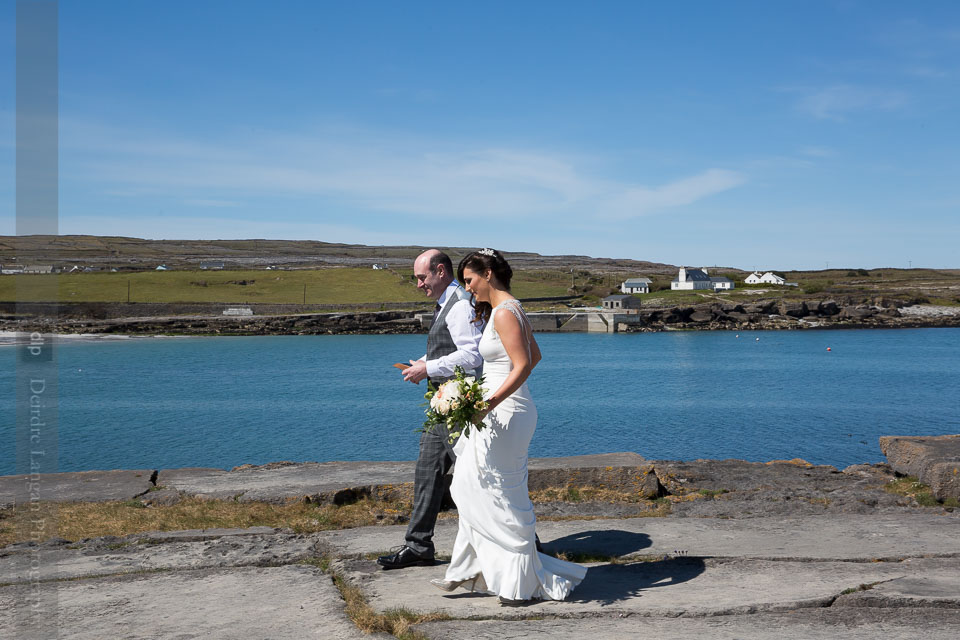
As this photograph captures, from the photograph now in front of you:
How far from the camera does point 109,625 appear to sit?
4.11 metres

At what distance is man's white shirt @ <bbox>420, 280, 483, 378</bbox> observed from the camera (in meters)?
5.12

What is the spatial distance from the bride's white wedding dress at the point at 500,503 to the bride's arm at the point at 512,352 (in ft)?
0.17

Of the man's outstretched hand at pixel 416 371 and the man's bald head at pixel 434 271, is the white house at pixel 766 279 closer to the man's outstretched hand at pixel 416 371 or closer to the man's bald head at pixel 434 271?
the man's bald head at pixel 434 271

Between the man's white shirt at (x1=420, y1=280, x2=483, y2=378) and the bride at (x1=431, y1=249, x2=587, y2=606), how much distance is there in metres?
0.38

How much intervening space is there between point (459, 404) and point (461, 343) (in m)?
0.77

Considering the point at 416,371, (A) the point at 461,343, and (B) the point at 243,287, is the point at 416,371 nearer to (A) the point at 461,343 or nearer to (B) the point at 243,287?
(A) the point at 461,343

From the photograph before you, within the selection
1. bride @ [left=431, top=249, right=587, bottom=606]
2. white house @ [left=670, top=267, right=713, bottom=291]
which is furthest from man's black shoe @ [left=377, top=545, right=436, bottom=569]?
white house @ [left=670, top=267, right=713, bottom=291]

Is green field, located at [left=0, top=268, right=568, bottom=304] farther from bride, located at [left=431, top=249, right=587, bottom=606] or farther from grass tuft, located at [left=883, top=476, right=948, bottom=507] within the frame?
bride, located at [left=431, top=249, right=587, bottom=606]

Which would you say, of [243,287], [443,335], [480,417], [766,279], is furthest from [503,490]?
[766,279]

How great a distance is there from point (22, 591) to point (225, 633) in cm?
163

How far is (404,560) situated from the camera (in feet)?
16.7


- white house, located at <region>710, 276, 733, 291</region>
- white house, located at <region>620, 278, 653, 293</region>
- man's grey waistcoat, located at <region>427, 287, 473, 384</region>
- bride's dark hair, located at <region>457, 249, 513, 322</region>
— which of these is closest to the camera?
bride's dark hair, located at <region>457, 249, 513, 322</region>

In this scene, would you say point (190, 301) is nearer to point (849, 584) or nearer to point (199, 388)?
point (199, 388)

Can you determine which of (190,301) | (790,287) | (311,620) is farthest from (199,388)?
(790,287)
